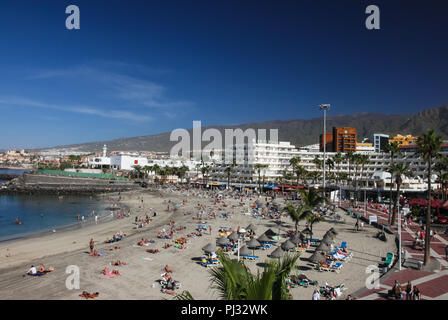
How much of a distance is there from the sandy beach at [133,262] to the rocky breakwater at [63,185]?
5535 centimetres

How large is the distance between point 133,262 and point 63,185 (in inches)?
3311

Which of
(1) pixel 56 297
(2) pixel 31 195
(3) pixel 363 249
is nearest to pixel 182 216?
(3) pixel 363 249

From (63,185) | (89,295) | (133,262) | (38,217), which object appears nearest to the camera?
(89,295)

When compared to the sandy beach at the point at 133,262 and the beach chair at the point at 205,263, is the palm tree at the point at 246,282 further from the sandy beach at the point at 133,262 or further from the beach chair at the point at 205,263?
the beach chair at the point at 205,263

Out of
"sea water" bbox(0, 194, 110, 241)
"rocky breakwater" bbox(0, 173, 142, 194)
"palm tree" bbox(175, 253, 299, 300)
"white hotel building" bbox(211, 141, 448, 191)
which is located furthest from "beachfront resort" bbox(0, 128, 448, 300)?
"rocky breakwater" bbox(0, 173, 142, 194)

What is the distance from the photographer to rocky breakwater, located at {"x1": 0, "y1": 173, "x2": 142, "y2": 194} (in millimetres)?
84688

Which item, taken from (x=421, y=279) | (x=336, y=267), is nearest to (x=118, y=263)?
(x=336, y=267)

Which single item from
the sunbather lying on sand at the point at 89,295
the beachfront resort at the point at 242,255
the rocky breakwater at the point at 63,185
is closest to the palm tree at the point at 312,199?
the beachfront resort at the point at 242,255

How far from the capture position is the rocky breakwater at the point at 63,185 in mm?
84688

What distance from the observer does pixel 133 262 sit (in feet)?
71.7

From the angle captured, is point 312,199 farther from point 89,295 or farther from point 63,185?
point 63,185
